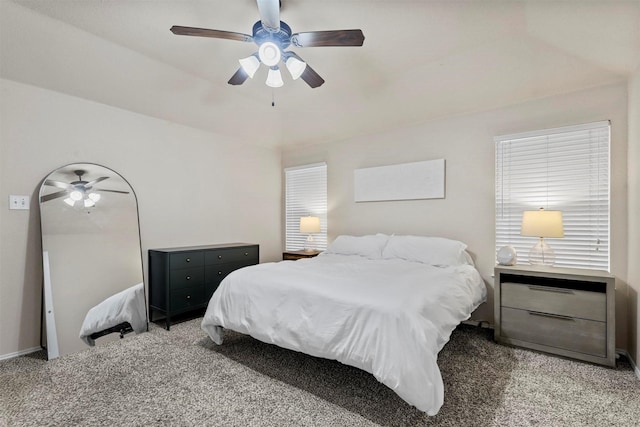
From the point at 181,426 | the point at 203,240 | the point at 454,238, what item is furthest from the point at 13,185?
the point at 454,238

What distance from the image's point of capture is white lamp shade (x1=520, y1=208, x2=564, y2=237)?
2752 millimetres

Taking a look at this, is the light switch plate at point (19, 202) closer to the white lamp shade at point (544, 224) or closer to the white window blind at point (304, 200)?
the white window blind at point (304, 200)

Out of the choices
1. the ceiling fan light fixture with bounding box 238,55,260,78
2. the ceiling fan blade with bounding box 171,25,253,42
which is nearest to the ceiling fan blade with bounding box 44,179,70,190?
the ceiling fan blade with bounding box 171,25,253,42

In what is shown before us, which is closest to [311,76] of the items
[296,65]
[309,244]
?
[296,65]

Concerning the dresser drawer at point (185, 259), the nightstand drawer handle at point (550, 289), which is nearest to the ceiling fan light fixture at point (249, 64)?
the dresser drawer at point (185, 259)

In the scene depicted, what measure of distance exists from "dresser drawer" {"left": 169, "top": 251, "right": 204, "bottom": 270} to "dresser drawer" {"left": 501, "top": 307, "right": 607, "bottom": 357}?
3224mm

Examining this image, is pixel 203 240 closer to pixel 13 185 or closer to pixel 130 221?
pixel 130 221

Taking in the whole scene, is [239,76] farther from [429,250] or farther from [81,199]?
[429,250]

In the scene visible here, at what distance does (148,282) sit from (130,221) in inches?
29.2

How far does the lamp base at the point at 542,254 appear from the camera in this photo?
3.04 metres

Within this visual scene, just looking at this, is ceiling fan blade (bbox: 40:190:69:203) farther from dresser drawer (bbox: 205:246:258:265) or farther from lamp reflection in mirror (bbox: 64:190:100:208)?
dresser drawer (bbox: 205:246:258:265)

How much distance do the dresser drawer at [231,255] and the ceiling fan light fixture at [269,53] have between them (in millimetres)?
2370

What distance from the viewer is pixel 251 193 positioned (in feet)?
15.9

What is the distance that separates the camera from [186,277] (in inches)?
138
